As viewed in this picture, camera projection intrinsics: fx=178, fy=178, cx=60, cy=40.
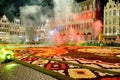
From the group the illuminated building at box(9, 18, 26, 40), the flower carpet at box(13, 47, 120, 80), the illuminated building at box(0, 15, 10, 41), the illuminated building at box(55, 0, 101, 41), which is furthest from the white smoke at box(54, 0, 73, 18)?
the flower carpet at box(13, 47, 120, 80)

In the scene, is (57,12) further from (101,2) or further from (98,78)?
(98,78)

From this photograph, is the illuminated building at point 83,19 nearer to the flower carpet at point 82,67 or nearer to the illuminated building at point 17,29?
the illuminated building at point 17,29

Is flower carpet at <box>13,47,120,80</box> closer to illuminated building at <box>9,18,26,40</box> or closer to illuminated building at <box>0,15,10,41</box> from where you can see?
illuminated building at <box>0,15,10,41</box>

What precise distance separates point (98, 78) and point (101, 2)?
A: 53651 millimetres

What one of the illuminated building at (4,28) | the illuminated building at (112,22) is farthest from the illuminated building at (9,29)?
the illuminated building at (112,22)

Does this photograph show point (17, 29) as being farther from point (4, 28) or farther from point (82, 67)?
point (82, 67)

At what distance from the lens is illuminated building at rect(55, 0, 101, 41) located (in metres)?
56.6

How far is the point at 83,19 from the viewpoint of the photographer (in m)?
61.0

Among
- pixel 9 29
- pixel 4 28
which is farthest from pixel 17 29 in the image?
pixel 4 28

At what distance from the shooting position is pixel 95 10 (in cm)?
5641

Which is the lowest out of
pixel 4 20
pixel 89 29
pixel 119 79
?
pixel 119 79

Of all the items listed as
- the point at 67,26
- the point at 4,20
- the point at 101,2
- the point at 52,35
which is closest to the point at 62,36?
→ the point at 67,26

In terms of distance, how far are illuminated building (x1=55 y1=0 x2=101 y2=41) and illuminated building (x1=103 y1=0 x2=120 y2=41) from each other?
4.39 m

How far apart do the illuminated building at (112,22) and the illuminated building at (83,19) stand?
14.4 ft
